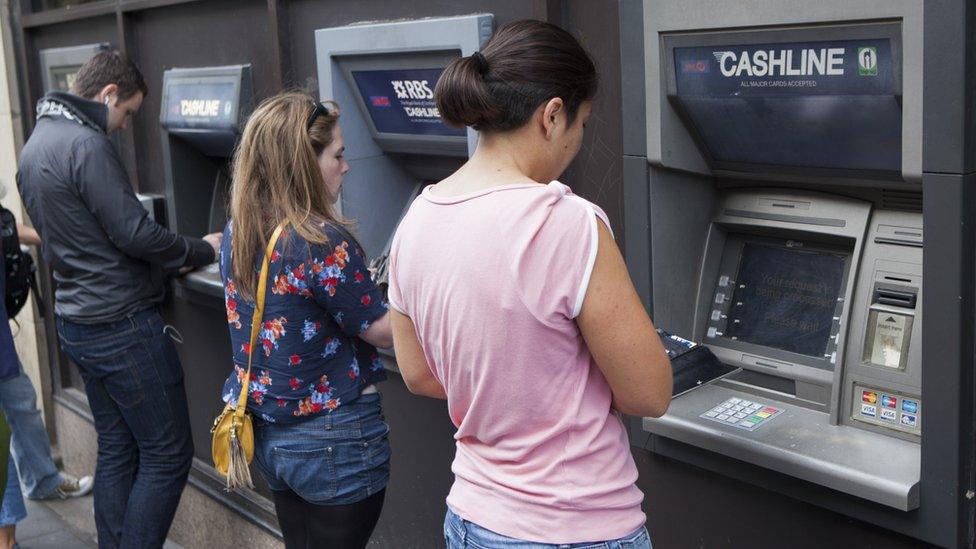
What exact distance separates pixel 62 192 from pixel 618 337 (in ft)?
8.52

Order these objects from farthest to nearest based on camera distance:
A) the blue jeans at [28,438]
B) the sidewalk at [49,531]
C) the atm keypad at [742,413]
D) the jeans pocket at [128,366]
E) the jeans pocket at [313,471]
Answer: the sidewalk at [49,531] < the blue jeans at [28,438] < the jeans pocket at [128,366] < the jeans pocket at [313,471] < the atm keypad at [742,413]

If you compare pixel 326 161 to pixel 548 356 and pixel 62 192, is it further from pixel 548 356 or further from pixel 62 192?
pixel 62 192

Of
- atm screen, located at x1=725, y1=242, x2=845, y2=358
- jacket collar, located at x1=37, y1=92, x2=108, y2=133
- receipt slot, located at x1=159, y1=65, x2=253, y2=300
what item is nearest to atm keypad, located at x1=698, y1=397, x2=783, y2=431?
atm screen, located at x1=725, y1=242, x2=845, y2=358

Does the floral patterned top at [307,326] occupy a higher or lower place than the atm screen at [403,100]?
lower

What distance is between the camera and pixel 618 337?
66.3 inches

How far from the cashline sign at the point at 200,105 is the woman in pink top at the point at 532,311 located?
239cm

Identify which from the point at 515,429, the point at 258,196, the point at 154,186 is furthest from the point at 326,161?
the point at 154,186

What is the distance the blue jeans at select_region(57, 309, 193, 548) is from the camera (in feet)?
12.4

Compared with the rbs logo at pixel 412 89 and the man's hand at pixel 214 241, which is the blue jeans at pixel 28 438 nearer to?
the man's hand at pixel 214 241

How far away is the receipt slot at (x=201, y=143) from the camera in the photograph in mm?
4043

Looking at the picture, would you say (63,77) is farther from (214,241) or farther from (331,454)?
(331,454)

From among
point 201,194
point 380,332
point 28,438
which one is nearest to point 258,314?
point 380,332

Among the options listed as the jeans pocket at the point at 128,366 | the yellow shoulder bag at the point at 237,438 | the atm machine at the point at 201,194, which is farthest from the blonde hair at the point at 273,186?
the atm machine at the point at 201,194

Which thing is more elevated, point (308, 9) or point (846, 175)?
point (308, 9)
